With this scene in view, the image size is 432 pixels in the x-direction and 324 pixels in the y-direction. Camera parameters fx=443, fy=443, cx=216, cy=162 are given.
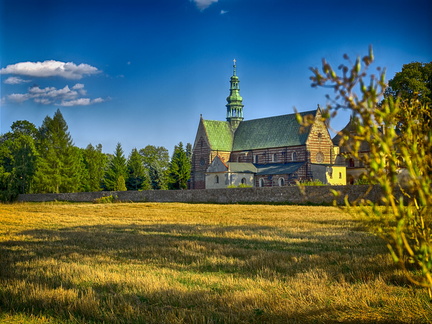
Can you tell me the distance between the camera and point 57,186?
75.3m

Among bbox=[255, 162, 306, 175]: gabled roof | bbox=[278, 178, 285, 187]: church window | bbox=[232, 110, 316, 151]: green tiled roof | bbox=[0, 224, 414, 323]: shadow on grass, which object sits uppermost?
bbox=[232, 110, 316, 151]: green tiled roof

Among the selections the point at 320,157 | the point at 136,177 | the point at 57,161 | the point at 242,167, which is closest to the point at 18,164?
the point at 57,161

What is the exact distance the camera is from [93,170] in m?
95.8

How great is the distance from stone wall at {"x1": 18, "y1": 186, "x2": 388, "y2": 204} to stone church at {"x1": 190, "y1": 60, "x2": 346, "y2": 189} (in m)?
13.4

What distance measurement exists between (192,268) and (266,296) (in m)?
2.99

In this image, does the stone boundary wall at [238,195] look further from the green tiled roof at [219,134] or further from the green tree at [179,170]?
the green tiled roof at [219,134]

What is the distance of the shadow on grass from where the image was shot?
238 inches

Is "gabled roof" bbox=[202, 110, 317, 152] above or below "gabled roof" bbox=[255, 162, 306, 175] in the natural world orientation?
above

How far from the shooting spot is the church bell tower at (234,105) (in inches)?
3324

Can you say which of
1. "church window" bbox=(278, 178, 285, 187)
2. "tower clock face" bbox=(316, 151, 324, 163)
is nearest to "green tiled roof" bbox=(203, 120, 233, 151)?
"tower clock face" bbox=(316, 151, 324, 163)

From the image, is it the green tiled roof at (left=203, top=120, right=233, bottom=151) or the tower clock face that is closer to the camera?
the tower clock face

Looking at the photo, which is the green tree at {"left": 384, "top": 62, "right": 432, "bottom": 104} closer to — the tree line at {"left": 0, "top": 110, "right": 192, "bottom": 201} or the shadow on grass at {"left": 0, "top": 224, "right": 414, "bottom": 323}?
the shadow on grass at {"left": 0, "top": 224, "right": 414, "bottom": 323}

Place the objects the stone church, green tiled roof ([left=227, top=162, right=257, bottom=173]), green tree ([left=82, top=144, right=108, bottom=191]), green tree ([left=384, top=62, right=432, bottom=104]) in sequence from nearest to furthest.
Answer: green tree ([left=384, top=62, right=432, bottom=104]) < the stone church < green tiled roof ([left=227, top=162, right=257, bottom=173]) < green tree ([left=82, top=144, right=108, bottom=191])

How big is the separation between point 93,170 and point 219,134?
1234 inches
